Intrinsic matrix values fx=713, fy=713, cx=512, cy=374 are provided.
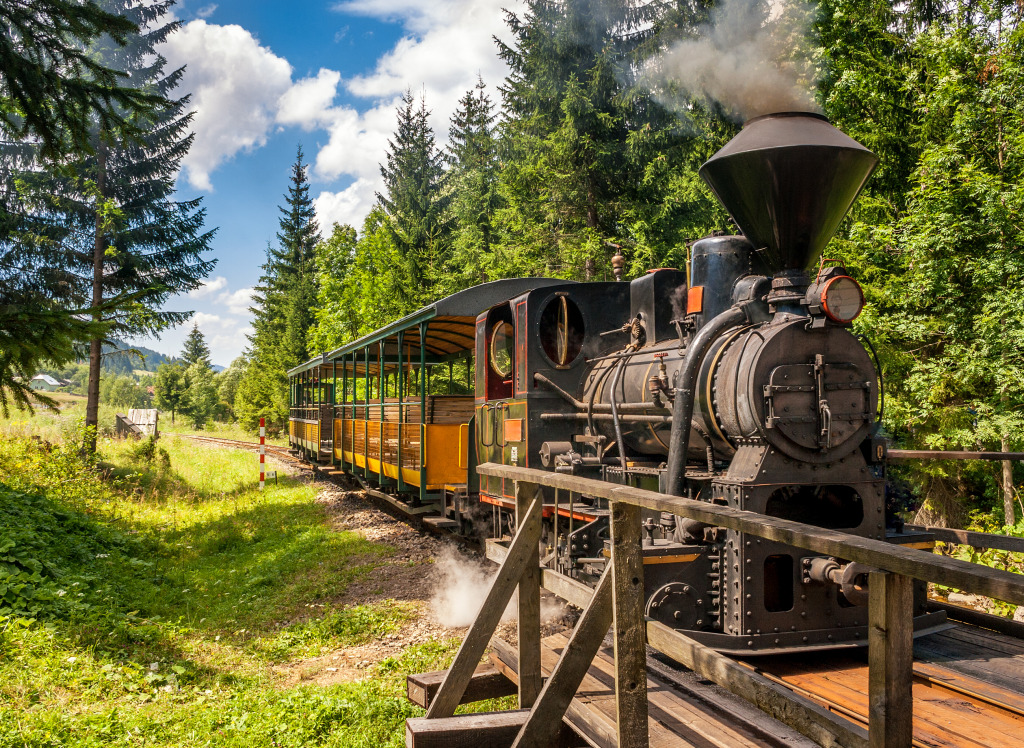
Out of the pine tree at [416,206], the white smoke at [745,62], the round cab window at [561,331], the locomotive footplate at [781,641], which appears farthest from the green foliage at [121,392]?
the locomotive footplate at [781,641]

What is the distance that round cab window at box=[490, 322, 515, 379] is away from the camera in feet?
25.5

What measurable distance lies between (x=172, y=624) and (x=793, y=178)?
6137mm

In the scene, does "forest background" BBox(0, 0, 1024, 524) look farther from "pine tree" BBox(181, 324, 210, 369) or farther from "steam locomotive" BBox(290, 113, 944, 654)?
"pine tree" BBox(181, 324, 210, 369)

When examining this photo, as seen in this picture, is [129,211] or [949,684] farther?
[129,211]

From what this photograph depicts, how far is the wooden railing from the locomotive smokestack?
2.22m

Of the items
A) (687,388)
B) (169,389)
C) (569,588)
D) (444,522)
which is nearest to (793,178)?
(687,388)

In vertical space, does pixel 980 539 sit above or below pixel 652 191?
below

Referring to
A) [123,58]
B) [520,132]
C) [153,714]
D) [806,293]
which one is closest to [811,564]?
[806,293]

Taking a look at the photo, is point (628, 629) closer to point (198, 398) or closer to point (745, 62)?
point (745, 62)

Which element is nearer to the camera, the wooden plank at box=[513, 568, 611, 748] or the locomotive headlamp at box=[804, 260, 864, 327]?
the wooden plank at box=[513, 568, 611, 748]

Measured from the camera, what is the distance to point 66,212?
16.6 meters

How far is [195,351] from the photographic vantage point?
77.8 metres

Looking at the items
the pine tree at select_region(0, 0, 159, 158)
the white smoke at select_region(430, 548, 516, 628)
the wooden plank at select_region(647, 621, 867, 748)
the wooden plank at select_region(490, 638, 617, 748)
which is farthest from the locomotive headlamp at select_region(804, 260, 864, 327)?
the pine tree at select_region(0, 0, 159, 158)

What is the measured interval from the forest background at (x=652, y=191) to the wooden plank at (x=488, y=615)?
297cm
